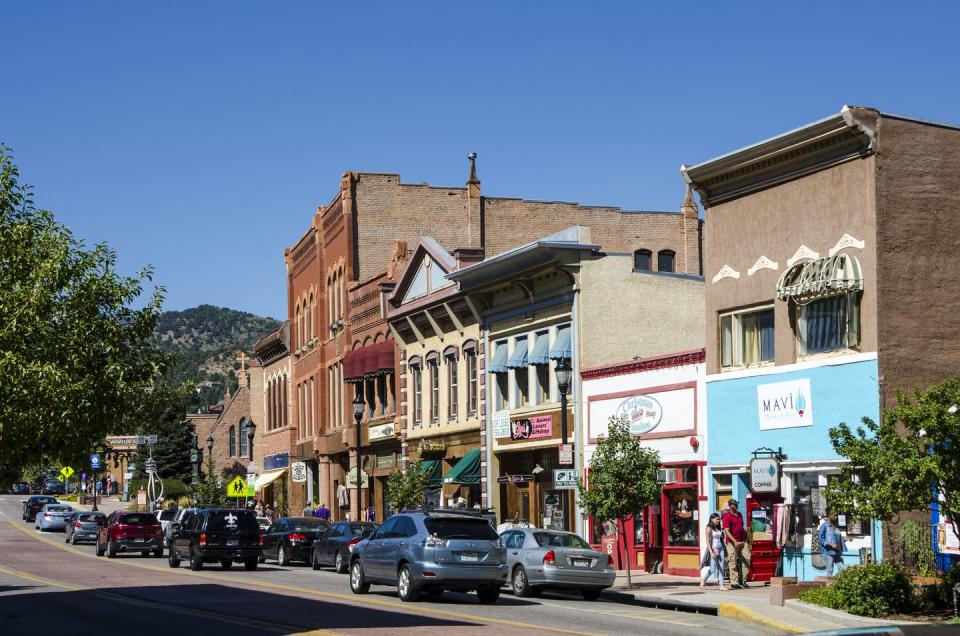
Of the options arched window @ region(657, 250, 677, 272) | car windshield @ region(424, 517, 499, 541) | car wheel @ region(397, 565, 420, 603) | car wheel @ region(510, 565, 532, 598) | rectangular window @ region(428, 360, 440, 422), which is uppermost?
arched window @ region(657, 250, 677, 272)

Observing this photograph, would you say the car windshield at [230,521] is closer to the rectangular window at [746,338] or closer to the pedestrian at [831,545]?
the rectangular window at [746,338]

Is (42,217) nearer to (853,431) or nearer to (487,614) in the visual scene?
(487,614)

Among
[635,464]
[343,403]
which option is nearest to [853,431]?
[635,464]

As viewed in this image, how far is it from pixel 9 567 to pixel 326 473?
25.7 meters

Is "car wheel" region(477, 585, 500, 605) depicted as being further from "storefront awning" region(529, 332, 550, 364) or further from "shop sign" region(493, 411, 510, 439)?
"shop sign" region(493, 411, 510, 439)

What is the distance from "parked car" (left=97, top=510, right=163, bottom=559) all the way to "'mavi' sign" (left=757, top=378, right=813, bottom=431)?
83.8 feet

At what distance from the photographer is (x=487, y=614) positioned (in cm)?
2341

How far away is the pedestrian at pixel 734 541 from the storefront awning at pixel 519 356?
13860mm

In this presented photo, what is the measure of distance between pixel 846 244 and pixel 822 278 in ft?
2.97

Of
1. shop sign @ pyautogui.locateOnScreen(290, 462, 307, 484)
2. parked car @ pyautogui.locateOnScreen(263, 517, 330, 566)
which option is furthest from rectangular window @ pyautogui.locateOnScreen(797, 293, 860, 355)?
shop sign @ pyautogui.locateOnScreen(290, 462, 307, 484)

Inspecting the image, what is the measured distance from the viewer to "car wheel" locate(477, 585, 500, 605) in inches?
1039

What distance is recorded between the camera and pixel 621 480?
3103 cm

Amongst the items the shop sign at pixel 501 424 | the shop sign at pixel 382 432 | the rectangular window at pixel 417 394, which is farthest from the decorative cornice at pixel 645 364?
the shop sign at pixel 382 432

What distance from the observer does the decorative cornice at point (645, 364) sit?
114 ft
